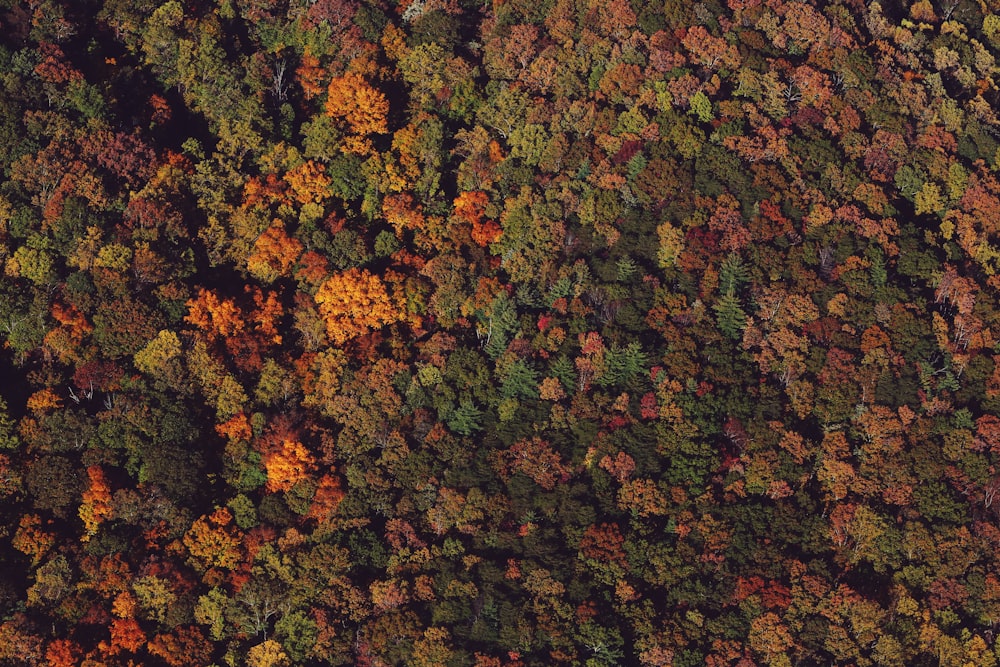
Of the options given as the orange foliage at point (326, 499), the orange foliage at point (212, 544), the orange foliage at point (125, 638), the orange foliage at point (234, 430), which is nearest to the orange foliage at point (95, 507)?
the orange foliage at point (212, 544)

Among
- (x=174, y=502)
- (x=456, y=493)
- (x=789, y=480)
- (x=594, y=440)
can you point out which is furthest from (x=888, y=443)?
(x=174, y=502)

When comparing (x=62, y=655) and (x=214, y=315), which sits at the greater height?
(x=214, y=315)

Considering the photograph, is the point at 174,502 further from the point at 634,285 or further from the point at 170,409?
the point at 634,285

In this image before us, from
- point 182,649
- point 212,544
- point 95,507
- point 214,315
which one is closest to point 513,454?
point 212,544

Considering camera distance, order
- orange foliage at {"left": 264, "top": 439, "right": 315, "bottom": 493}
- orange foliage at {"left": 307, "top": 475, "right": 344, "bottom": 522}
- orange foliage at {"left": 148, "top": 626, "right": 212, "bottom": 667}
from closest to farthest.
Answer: orange foliage at {"left": 148, "top": 626, "right": 212, "bottom": 667} < orange foliage at {"left": 307, "top": 475, "right": 344, "bottom": 522} < orange foliage at {"left": 264, "top": 439, "right": 315, "bottom": 493}

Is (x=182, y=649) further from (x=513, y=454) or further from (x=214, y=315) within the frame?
(x=513, y=454)

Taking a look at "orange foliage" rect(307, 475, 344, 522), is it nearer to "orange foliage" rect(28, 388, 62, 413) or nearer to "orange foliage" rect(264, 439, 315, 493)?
"orange foliage" rect(264, 439, 315, 493)

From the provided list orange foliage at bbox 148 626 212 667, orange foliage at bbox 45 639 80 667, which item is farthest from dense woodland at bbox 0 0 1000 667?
orange foliage at bbox 148 626 212 667

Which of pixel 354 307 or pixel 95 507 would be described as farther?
pixel 354 307

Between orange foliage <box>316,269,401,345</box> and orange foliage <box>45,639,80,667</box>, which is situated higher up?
orange foliage <box>316,269,401,345</box>
